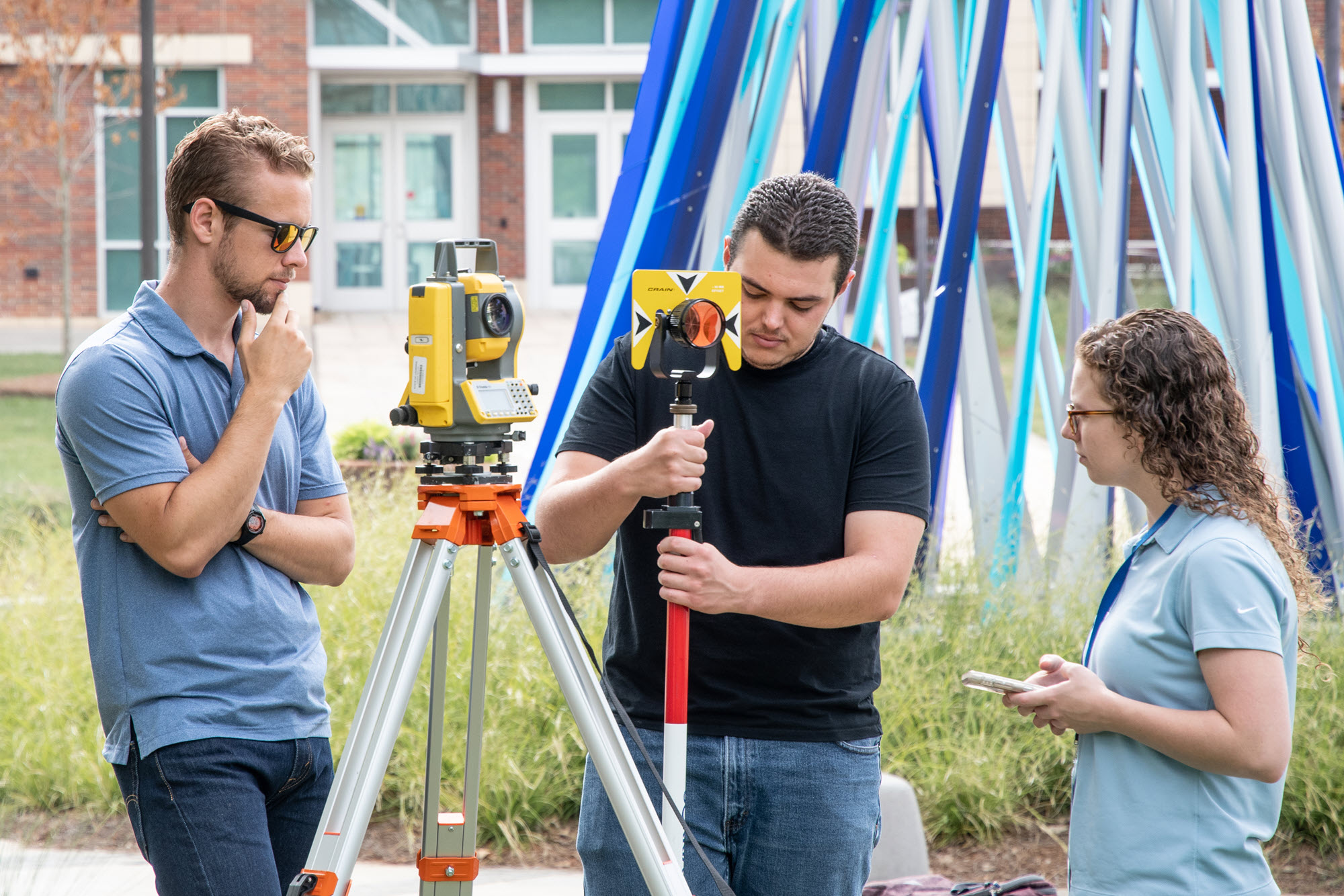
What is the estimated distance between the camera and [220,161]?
2139mm

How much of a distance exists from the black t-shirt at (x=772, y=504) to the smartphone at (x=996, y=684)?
20cm

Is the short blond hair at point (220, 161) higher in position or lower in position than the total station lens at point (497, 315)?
higher

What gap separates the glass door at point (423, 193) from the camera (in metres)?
21.1

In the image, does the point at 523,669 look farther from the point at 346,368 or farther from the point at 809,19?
the point at 346,368

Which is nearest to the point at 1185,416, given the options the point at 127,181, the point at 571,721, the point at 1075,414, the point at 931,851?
the point at 1075,414

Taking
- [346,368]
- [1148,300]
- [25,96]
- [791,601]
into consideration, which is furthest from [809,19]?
[25,96]

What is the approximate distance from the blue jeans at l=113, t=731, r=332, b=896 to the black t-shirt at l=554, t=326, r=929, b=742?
0.61m

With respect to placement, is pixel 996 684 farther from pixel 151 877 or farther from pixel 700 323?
pixel 151 877

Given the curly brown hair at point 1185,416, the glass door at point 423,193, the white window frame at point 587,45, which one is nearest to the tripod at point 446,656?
the curly brown hair at point 1185,416

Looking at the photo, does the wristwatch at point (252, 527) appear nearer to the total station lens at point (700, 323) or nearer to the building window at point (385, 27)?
the total station lens at point (700, 323)

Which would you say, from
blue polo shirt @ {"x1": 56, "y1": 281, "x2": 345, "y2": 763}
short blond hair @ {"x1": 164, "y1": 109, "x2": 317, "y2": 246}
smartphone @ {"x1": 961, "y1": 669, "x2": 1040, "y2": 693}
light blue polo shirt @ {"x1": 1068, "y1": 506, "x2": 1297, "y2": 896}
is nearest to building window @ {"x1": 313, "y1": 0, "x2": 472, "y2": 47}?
short blond hair @ {"x1": 164, "y1": 109, "x2": 317, "y2": 246}

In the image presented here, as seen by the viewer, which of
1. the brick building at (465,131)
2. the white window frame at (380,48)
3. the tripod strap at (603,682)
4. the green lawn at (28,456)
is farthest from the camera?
the brick building at (465,131)

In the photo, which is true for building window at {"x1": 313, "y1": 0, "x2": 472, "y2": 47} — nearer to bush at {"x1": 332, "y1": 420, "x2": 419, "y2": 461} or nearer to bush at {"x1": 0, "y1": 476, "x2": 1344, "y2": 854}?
bush at {"x1": 332, "y1": 420, "x2": 419, "y2": 461}

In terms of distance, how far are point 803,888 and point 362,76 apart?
20301mm
